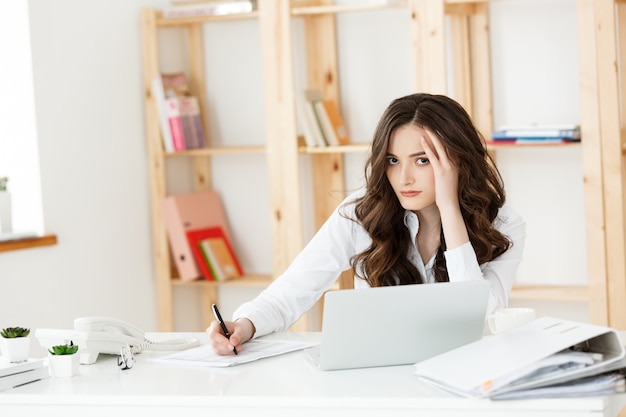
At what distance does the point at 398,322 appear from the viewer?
1.86 m

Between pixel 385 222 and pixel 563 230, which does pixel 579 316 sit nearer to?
pixel 563 230

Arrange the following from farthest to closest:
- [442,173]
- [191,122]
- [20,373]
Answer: [191,122]
[442,173]
[20,373]

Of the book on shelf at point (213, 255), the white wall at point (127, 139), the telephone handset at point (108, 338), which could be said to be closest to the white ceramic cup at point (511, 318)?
the telephone handset at point (108, 338)

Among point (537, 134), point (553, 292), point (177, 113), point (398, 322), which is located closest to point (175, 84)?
point (177, 113)

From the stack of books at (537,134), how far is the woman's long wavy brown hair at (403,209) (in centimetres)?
108

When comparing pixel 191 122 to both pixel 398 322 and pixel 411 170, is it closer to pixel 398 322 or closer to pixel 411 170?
pixel 411 170

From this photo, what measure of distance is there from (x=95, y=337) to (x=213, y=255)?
2257 millimetres

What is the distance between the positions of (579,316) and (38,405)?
2672 mm

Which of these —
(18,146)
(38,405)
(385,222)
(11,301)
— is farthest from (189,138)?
(38,405)

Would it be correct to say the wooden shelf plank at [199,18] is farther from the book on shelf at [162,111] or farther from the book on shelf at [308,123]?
the book on shelf at [308,123]

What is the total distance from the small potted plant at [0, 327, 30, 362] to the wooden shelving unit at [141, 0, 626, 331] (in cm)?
210

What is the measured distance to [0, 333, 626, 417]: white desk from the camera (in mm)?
1612

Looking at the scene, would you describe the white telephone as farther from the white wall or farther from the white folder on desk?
the white wall

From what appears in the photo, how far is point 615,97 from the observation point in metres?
3.49
